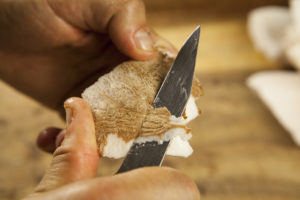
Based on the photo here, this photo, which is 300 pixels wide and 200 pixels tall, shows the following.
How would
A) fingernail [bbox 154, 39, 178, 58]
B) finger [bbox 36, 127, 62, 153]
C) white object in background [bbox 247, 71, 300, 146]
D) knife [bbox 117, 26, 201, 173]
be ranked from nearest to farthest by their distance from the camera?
1. knife [bbox 117, 26, 201, 173]
2. fingernail [bbox 154, 39, 178, 58]
3. finger [bbox 36, 127, 62, 153]
4. white object in background [bbox 247, 71, 300, 146]

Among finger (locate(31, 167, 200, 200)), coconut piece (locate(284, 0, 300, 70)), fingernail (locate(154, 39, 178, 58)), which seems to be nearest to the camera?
finger (locate(31, 167, 200, 200))

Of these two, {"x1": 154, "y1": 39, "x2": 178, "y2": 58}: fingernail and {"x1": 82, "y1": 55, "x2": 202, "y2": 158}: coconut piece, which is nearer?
{"x1": 82, "y1": 55, "x2": 202, "y2": 158}: coconut piece

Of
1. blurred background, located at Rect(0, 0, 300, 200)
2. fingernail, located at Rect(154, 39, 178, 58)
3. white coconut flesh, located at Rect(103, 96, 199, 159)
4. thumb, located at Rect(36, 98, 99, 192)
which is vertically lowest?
blurred background, located at Rect(0, 0, 300, 200)

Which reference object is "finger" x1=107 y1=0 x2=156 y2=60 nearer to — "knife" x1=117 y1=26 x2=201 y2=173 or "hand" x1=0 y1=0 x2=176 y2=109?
"hand" x1=0 y1=0 x2=176 y2=109

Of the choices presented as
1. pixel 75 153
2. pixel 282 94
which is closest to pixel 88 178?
pixel 75 153

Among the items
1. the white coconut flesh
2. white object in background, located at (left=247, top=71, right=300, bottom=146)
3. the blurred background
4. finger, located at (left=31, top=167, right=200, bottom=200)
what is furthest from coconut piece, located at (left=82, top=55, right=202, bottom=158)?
white object in background, located at (left=247, top=71, right=300, bottom=146)

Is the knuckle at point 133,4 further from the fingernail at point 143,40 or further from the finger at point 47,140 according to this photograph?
the finger at point 47,140

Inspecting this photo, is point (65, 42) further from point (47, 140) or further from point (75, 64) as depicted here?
point (47, 140)

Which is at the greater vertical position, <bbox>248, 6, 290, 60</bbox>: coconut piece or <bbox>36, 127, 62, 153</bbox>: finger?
<bbox>248, 6, 290, 60</bbox>: coconut piece
